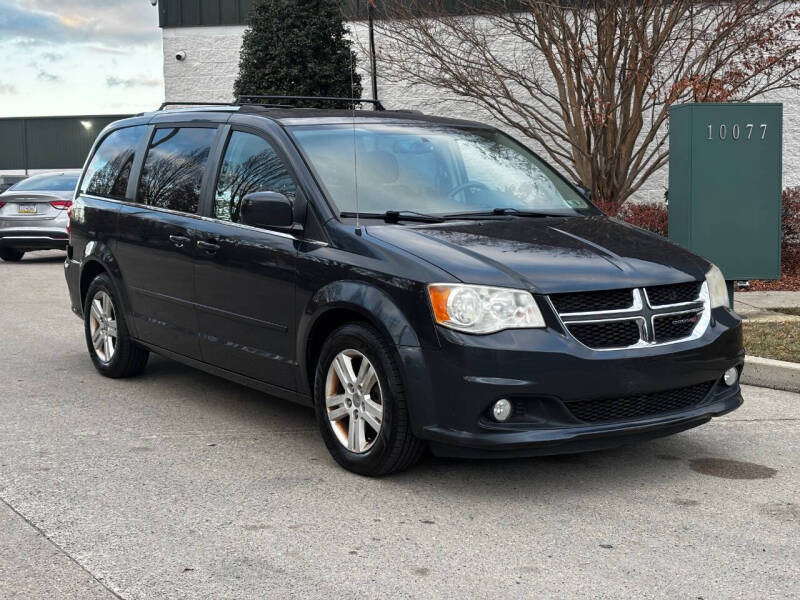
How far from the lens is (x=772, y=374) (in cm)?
742

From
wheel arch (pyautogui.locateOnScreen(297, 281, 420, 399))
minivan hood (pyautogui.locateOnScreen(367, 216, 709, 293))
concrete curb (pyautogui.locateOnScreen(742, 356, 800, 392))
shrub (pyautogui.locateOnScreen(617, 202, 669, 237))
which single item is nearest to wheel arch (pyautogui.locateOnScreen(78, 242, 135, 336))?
wheel arch (pyautogui.locateOnScreen(297, 281, 420, 399))

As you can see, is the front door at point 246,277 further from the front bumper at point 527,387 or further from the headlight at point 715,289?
the headlight at point 715,289

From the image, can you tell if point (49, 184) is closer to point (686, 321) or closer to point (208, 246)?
point (208, 246)

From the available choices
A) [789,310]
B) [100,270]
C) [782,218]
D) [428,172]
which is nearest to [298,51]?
[782,218]

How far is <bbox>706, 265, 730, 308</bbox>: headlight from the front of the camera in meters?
5.33

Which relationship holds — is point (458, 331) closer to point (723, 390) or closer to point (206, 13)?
point (723, 390)

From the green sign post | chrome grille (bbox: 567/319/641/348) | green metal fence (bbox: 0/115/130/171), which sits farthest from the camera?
green metal fence (bbox: 0/115/130/171)

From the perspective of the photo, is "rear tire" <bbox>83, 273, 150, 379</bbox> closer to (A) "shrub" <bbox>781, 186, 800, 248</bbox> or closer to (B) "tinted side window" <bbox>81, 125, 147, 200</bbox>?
(B) "tinted side window" <bbox>81, 125, 147, 200</bbox>

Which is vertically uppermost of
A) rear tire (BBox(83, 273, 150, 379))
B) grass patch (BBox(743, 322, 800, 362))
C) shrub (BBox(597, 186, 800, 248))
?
shrub (BBox(597, 186, 800, 248))

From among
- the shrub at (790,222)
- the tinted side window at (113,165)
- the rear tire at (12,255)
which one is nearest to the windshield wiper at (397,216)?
the tinted side window at (113,165)

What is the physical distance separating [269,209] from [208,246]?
33.5 inches

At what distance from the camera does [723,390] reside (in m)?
5.38

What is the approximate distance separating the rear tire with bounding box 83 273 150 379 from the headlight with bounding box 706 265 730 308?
3.85 m

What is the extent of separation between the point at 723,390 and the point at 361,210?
2.00 metres
